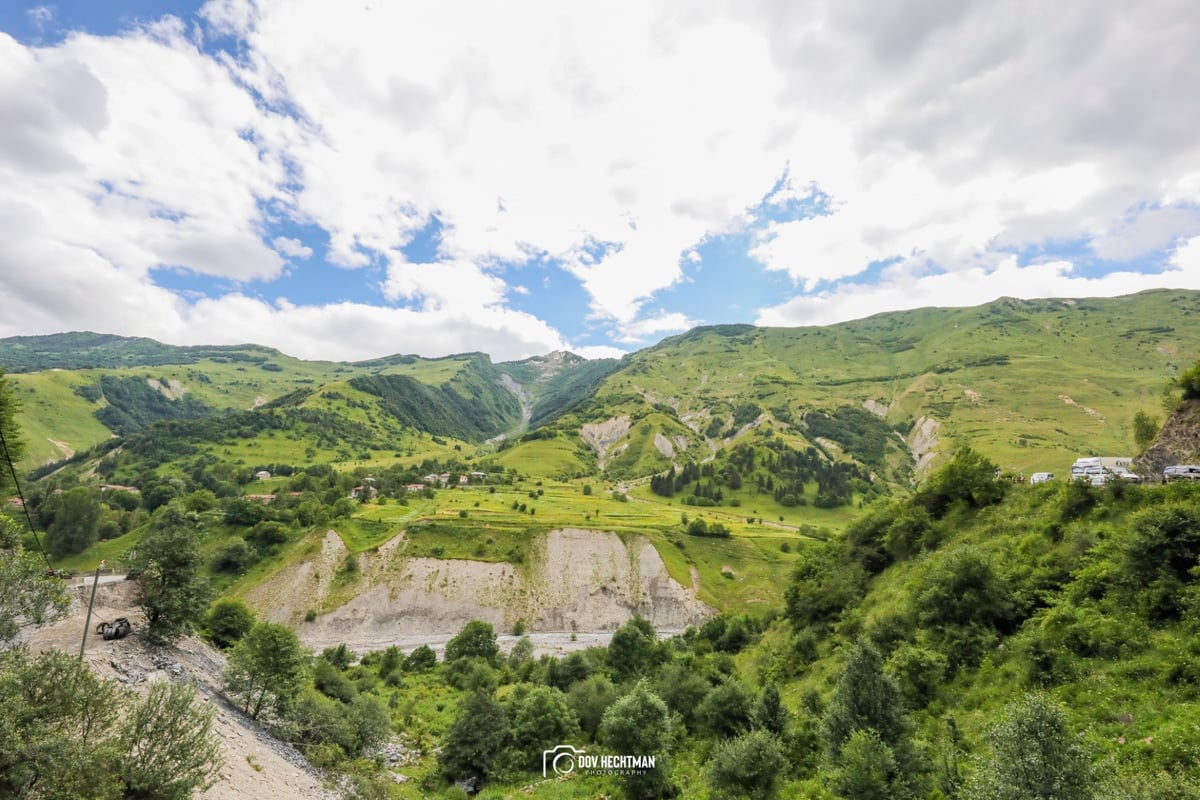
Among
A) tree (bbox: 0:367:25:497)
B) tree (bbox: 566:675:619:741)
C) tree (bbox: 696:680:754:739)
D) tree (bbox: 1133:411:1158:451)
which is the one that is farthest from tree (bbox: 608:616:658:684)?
tree (bbox: 0:367:25:497)

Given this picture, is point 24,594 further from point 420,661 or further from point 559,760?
point 420,661

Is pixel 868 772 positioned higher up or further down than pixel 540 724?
higher up

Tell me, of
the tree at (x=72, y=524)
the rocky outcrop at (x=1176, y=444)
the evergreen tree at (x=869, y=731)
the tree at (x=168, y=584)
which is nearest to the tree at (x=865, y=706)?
the evergreen tree at (x=869, y=731)

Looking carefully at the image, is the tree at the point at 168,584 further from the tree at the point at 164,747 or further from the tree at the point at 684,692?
the tree at the point at 684,692

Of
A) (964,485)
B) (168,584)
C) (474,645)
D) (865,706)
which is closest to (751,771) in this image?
(865,706)

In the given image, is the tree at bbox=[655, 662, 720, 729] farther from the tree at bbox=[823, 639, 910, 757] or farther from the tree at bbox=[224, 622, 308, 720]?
the tree at bbox=[224, 622, 308, 720]

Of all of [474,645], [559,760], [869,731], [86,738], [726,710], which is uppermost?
[86,738]

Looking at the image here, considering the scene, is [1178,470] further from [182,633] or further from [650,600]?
[650,600]
